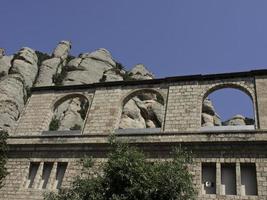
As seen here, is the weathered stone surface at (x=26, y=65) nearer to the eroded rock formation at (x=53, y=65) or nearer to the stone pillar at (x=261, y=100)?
the eroded rock formation at (x=53, y=65)

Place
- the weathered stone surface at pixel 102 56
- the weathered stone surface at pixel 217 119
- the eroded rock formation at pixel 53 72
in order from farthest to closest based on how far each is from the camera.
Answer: the weathered stone surface at pixel 102 56 < the weathered stone surface at pixel 217 119 < the eroded rock formation at pixel 53 72

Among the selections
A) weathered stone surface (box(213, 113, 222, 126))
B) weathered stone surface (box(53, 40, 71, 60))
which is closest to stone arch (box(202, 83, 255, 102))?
weathered stone surface (box(213, 113, 222, 126))

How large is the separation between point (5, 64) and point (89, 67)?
12035 mm

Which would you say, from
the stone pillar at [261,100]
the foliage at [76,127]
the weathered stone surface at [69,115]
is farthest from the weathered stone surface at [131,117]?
the stone pillar at [261,100]

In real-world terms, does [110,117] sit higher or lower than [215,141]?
higher

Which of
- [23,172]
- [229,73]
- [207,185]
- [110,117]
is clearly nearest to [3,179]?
[23,172]

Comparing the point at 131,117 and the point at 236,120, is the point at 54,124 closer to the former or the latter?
the point at 131,117

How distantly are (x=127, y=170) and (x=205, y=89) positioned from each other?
789cm

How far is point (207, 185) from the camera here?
13398mm

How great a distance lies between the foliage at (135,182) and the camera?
31.7ft

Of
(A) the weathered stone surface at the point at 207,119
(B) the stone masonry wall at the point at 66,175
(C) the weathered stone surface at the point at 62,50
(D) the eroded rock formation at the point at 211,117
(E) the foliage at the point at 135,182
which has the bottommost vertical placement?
(E) the foliage at the point at 135,182

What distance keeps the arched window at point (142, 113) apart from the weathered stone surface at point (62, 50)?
20.3m

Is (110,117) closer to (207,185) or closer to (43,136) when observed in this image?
(43,136)

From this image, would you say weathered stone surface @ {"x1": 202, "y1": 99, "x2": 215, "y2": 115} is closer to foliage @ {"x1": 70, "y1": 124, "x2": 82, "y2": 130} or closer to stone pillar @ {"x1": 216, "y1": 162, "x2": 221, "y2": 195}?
foliage @ {"x1": 70, "y1": 124, "x2": 82, "y2": 130}
